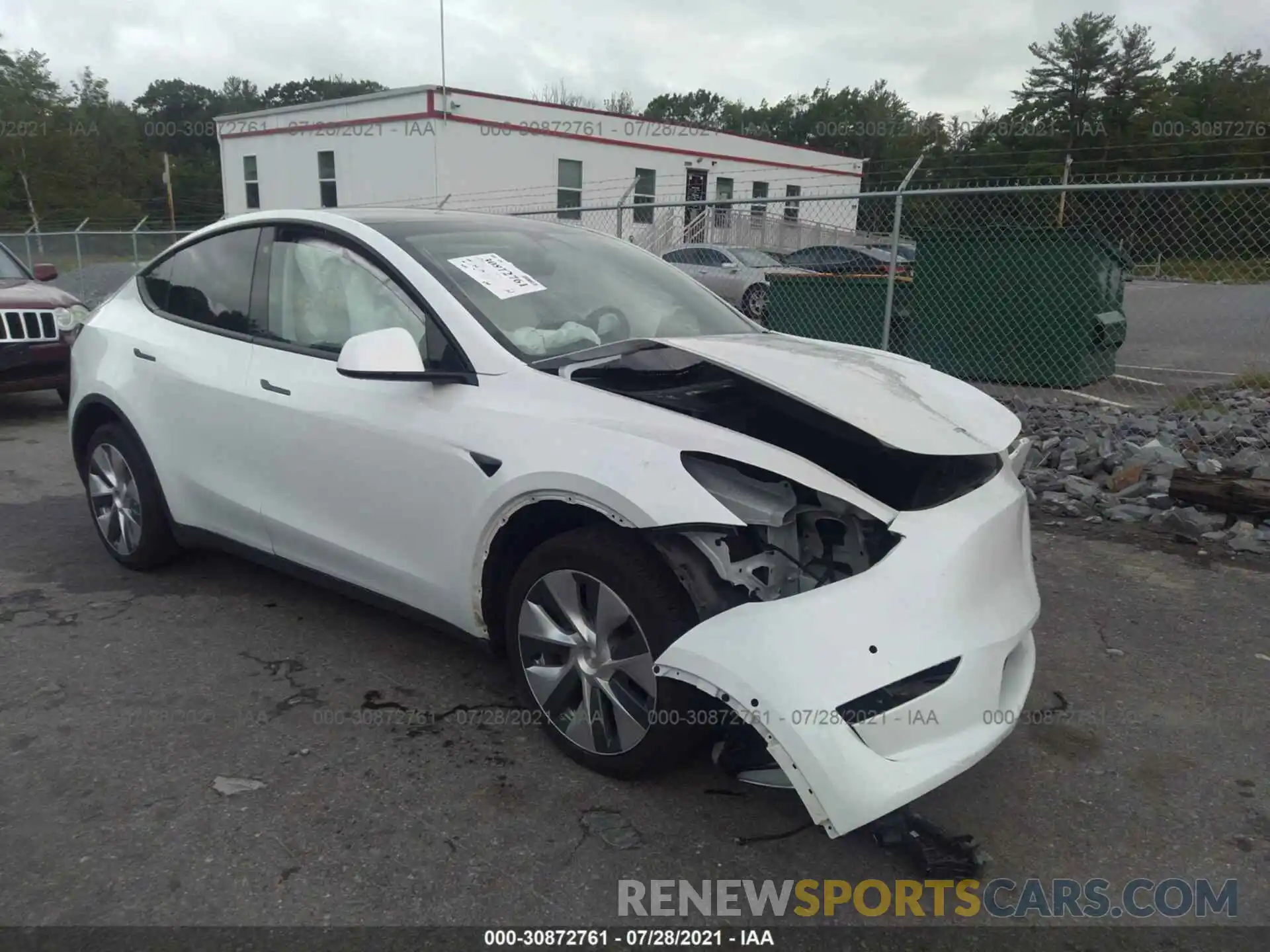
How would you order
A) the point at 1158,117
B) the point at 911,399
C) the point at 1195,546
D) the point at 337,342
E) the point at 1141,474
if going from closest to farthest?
the point at 911,399 < the point at 337,342 < the point at 1195,546 < the point at 1141,474 < the point at 1158,117

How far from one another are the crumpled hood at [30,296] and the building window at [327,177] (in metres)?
16.1

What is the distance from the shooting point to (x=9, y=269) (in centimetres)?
824

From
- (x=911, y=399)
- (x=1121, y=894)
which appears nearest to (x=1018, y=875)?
(x=1121, y=894)

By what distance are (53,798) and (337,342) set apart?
5.50 ft

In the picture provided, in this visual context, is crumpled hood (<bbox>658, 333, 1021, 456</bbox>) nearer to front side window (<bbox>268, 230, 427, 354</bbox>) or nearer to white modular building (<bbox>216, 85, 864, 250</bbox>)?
front side window (<bbox>268, 230, 427, 354</bbox>)

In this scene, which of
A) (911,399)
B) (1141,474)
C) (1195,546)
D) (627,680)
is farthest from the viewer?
(1141,474)

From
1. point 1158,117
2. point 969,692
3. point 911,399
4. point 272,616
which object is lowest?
point 272,616

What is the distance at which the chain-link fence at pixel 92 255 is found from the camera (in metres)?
15.5

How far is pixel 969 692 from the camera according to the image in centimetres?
219

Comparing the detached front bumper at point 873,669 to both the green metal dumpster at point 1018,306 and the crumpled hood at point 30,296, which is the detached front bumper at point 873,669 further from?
the crumpled hood at point 30,296

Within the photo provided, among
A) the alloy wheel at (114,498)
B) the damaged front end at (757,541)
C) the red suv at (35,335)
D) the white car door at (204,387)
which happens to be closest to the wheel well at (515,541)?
the damaged front end at (757,541)

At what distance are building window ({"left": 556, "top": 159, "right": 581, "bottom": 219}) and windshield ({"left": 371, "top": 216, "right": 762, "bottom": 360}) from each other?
1973cm

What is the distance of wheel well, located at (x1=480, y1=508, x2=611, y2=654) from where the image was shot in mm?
2615

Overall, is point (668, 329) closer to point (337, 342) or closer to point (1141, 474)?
point (337, 342)
